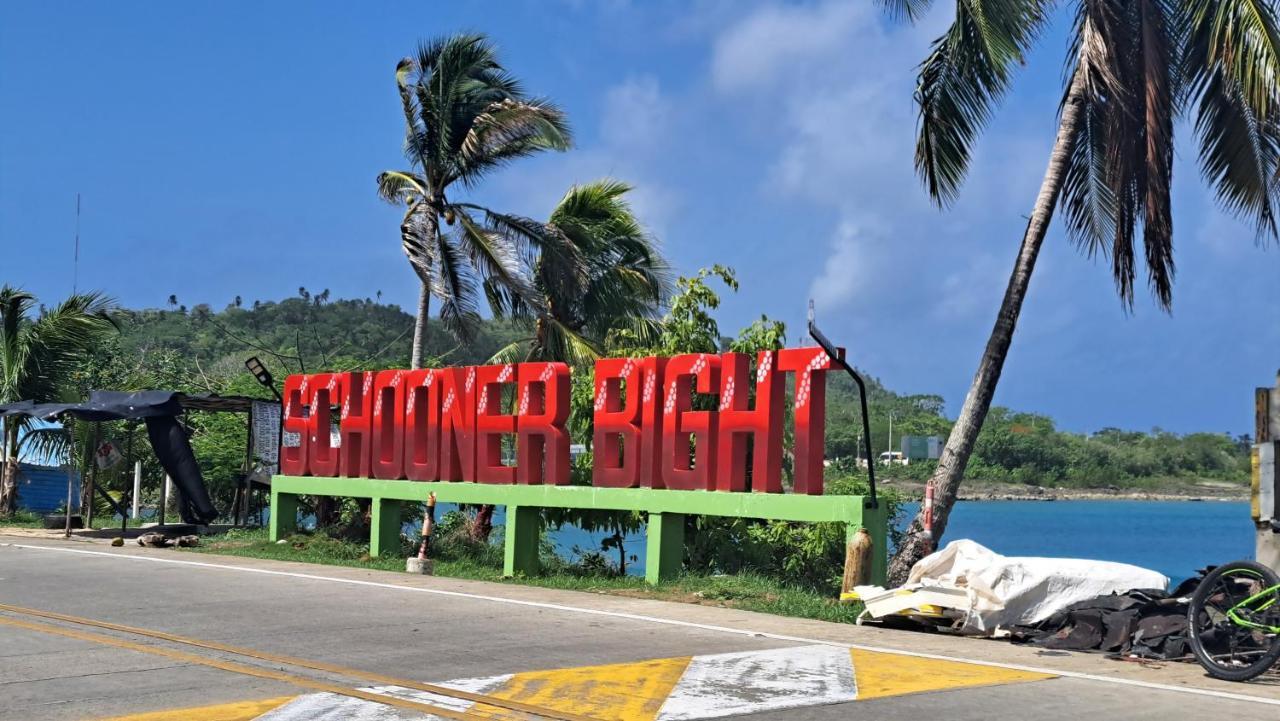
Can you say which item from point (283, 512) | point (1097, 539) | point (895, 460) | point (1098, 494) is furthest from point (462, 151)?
point (1098, 494)

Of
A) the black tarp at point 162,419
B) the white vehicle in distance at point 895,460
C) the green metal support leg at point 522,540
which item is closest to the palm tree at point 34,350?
the black tarp at point 162,419

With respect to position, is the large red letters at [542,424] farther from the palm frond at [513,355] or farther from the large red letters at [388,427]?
the palm frond at [513,355]

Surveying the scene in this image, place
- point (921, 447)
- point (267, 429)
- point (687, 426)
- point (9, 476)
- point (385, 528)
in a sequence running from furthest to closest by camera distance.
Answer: point (921, 447) → point (9, 476) → point (267, 429) → point (385, 528) → point (687, 426)

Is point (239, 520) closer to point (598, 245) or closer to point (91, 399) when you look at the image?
point (91, 399)

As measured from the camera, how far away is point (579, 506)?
19219mm

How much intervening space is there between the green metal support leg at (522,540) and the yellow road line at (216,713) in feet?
38.0

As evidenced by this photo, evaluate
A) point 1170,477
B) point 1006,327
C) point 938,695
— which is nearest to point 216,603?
point 938,695

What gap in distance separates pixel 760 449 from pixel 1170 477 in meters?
128

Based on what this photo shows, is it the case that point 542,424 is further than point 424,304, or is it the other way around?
point 424,304

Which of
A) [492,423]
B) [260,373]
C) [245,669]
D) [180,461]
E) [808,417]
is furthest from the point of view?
[260,373]

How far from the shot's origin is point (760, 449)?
1689cm

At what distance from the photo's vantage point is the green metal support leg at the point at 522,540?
20031mm

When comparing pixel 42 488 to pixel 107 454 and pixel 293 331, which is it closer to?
pixel 107 454

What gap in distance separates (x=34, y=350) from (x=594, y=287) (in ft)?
46.3
